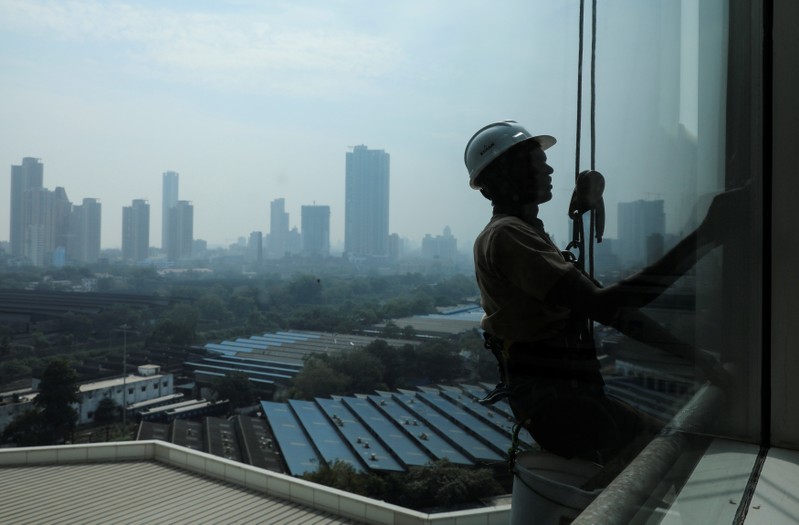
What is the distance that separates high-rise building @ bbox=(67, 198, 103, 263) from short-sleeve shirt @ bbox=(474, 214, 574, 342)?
36.4 feet

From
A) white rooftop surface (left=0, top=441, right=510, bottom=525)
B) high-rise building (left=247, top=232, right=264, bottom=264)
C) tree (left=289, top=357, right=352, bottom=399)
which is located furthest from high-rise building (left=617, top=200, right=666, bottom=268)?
high-rise building (left=247, top=232, right=264, bottom=264)

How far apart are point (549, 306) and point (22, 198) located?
11427 millimetres

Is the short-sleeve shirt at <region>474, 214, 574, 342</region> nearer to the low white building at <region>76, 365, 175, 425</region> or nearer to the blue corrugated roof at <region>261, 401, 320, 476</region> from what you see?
the blue corrugated roof at <region>261, 401, 320, 476</region>

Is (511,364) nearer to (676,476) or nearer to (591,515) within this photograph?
(676,476)

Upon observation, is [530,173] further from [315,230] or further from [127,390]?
[315,230]

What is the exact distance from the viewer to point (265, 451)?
680 centimetres

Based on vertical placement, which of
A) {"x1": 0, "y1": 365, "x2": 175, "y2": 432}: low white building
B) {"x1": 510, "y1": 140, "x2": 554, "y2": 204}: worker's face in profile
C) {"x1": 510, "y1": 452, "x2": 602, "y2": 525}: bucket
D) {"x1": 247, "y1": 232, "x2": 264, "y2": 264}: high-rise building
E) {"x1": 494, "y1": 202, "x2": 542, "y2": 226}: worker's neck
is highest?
{"x1": 247, "y1": 232, "x2": 264, "y2": 264}: high-rise building

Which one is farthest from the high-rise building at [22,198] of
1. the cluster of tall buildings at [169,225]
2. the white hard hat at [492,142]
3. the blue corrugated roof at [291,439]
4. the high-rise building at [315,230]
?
the white hard hat at [492,142]

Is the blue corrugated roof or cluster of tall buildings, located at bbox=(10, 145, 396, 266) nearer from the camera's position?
the blue corrugated roof

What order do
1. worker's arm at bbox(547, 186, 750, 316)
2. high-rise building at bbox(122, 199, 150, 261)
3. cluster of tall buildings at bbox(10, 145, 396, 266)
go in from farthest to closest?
high-rise building at bbox(122, 199, 150, 261), cluster of tall buildings at bbox(10, 145, 396, 266), worker's arm at bbox(547, 186, 750, 316)

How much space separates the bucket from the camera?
78 centimetres

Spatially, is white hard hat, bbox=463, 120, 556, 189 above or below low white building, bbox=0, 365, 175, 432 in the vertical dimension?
above

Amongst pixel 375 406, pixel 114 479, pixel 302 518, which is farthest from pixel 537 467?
pixel 375 406

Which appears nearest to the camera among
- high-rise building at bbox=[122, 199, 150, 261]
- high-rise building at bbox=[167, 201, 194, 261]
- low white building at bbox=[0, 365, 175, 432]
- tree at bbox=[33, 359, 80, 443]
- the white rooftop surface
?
the white rooftop surface
